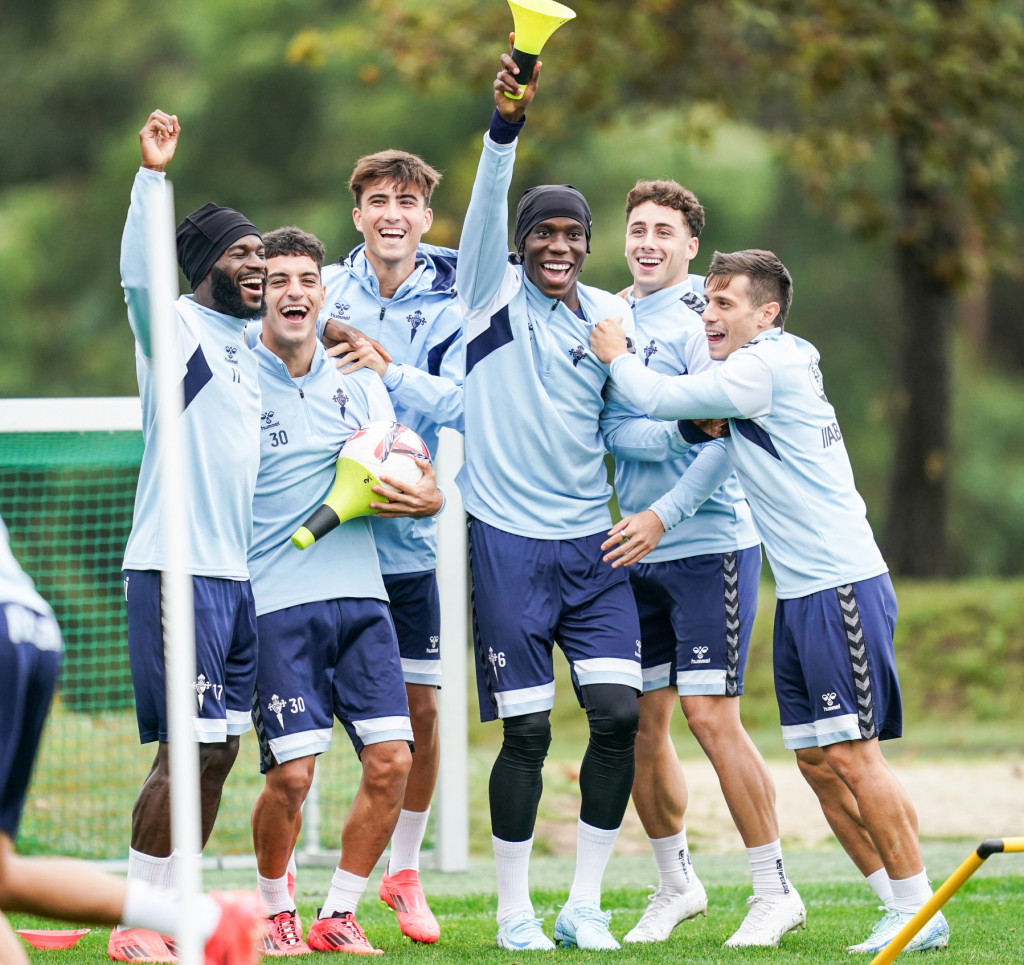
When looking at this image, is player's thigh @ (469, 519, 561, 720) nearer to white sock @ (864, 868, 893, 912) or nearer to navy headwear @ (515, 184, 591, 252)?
navy headwear @ (515, 184, 591, 252)

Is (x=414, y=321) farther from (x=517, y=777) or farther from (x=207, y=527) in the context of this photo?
(x=517, y=777)

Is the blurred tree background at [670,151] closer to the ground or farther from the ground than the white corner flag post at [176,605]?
farther from the ground

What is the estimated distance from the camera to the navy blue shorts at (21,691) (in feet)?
12.0

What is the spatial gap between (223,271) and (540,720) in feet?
6.36

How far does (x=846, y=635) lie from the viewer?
17.6 feet

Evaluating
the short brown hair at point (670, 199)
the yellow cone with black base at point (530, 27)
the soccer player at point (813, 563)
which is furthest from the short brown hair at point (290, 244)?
the short brown hair at point (670, 199)

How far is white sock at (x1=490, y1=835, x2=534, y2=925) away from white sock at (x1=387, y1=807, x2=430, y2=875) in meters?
0.74

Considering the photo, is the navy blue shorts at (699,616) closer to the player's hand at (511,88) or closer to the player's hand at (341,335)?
the player's hand at (341,335)

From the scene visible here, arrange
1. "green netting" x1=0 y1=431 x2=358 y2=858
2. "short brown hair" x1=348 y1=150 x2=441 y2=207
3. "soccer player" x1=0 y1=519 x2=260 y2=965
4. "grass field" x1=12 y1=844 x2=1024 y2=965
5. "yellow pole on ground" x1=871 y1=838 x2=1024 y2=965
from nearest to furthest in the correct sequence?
"soccer player" x1=0 y1=519 x2=260 y2=965
"yellow pole on ground" x1=871 y1=838 x2=1024 y2=965
"grass field" x1=12 y1=844 x2=1024 y2=965
"short brown hair" x1=348 y1=150 x2=441 y2=207
"green netting" x1=0 y1=431 x2=358 y2=858

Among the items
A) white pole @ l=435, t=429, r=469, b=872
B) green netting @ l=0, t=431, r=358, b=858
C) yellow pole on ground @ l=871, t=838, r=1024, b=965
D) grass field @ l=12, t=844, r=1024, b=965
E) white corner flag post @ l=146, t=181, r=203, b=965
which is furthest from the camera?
green netting @ l=0, t=431, r=358, b=858

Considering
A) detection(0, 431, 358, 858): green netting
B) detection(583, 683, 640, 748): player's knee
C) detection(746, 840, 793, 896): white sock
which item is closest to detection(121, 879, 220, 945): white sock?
detection(583, 683, 640, 748): player's knee

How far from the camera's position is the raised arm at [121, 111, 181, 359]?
469 centimetres

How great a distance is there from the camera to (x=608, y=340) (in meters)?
5.71

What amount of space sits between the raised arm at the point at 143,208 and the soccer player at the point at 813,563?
67.8 inches
